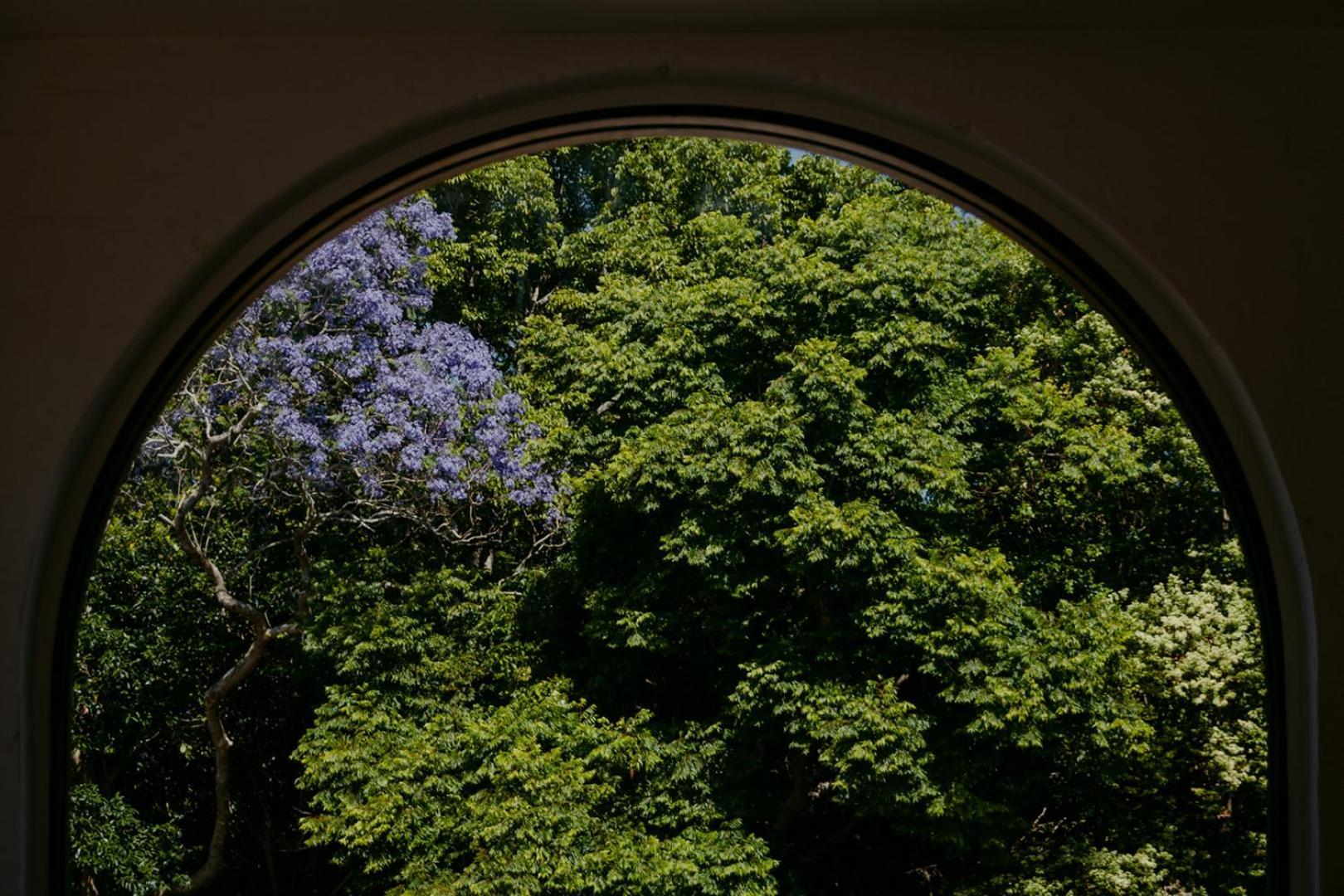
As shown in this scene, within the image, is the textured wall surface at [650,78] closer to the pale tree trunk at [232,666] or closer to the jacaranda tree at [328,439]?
the jacaranda tree at [328,439]

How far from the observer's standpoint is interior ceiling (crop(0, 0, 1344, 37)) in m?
1.60

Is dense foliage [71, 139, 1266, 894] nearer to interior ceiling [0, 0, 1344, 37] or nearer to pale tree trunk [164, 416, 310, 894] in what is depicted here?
pale tree trunk [164, 416, 310, 894]

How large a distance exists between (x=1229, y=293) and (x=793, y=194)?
1034 cm

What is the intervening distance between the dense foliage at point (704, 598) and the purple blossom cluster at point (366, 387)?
0.03m

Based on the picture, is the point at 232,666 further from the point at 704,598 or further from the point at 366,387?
the point at 704,598

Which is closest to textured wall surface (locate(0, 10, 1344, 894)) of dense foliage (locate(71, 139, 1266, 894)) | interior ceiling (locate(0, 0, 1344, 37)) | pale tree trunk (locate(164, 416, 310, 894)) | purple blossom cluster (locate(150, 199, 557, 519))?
interior ceiling (locate(0, 0, 1344, 37))

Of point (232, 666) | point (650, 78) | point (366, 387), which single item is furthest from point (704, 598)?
point (650, 78)

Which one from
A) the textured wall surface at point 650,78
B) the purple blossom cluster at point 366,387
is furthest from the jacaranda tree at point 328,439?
the textured wall surface at point 650,78

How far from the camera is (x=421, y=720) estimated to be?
910cm

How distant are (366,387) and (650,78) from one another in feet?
24.7

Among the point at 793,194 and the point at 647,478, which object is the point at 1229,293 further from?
the point at 793,194

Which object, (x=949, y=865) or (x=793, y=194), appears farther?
(x=793, y=194)
